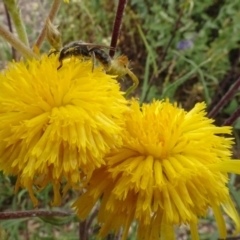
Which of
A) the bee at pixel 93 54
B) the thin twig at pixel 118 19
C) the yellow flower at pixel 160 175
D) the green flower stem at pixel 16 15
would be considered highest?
the thin twig at pixel 118 19

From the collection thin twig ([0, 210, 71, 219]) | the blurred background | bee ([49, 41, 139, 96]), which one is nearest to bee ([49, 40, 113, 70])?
bee ([49, 41, 139, 96])

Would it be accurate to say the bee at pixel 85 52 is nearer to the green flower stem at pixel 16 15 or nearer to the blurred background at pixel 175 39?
the green flower stem at pixel 16 15

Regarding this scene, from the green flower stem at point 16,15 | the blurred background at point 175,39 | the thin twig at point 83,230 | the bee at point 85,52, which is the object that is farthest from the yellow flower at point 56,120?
the blurred background at point 175,39

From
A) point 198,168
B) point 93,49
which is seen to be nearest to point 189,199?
point 198,168

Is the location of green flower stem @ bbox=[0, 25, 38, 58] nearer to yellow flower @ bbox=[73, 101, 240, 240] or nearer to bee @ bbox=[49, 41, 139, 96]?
bee @ bbox=[49, 41, 139, 96]

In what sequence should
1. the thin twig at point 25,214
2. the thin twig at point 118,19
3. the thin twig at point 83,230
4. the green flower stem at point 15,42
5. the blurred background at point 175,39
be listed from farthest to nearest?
1. the blurred background at point 175,39
2. the thin twig at point 83,230
3. the thin twig at point 25,214
4. the thin twig at point 118,19
5. the green flower stem at point 15,42

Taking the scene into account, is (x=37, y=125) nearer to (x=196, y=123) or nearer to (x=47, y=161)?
(x=47, y=161)

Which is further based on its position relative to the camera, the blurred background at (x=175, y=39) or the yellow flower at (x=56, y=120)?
the blurred background at (x=175, y=39)
